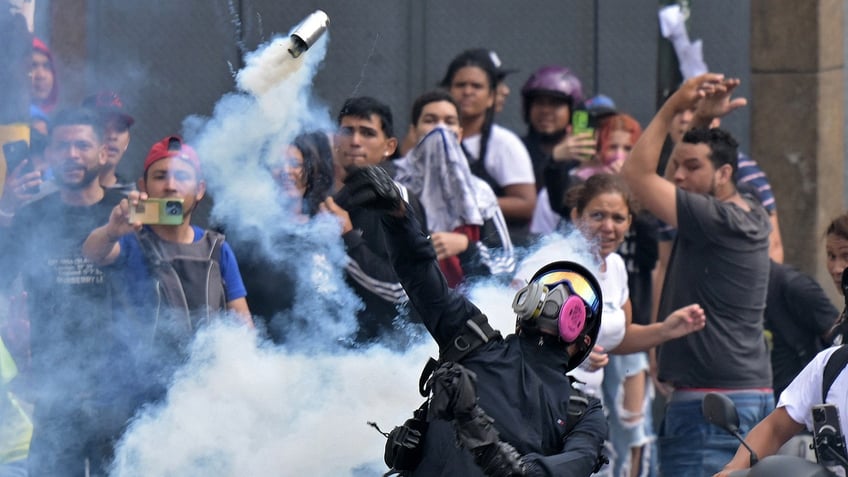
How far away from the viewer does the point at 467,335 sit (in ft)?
14.8

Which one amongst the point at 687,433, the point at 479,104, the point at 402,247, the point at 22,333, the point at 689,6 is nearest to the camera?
the point at 402,247

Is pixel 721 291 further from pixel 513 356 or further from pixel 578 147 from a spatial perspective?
pixel 513 356

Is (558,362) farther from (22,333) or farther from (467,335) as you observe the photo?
(22,333)

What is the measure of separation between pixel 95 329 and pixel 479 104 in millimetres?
2836

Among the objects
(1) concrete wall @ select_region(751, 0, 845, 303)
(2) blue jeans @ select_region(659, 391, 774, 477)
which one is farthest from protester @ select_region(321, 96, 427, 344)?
(1) concrete wall @ select_region(751, 0, 845, 303)

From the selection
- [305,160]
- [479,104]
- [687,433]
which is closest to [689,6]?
[479,104]

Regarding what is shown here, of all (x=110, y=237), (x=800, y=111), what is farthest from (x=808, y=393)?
(x=800, y=111)

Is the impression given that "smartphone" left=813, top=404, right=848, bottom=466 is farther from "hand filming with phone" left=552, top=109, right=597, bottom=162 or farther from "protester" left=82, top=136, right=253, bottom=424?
"hand filming with phone" left=552, top=109, right=597, bottom=162

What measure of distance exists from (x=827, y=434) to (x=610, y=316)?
6.16 ft

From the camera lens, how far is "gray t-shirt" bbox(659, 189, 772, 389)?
6.98 metres

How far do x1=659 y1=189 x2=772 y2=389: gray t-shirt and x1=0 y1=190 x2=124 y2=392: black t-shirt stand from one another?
104 inches

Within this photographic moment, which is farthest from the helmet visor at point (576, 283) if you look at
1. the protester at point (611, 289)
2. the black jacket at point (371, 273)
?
the protester at point (611, 289)

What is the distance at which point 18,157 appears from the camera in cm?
633

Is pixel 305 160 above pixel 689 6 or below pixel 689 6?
below
